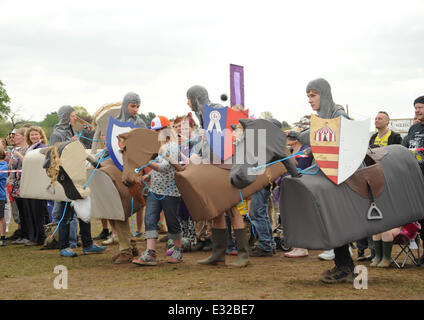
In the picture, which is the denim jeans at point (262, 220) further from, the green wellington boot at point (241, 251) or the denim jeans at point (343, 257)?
the denim jeans at point (343, 257)

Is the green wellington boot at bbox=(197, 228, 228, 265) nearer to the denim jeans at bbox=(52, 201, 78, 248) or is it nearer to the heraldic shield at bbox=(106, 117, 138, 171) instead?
the heraldic shield at bbox=(106, 117, 138, 171)

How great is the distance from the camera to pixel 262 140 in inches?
208

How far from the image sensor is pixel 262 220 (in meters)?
7.65

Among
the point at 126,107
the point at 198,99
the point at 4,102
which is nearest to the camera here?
the point at 198,99

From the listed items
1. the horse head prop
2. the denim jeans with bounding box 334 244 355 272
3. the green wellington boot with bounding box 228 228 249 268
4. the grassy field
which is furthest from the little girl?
the denim jeans with bounding box 334 244 355 272

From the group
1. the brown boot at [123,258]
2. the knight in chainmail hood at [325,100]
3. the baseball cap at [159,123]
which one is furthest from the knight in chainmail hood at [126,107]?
the knight in chainmail hood at [325,100]

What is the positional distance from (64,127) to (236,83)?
5895 mm

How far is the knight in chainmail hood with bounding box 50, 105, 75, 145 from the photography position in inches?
329

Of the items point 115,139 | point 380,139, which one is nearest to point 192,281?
point 115,139

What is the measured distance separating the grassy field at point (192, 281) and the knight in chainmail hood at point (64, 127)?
6.36ft

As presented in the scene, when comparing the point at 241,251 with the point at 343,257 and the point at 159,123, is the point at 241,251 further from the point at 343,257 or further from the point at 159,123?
the point at 159,123

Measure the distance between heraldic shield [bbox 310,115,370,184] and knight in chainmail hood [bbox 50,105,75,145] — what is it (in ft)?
15.3

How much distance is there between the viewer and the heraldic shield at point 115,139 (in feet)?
22.1

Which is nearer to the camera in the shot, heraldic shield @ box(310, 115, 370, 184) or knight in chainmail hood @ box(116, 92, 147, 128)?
heraldic shield @ box(310, 115, 370, 184)
